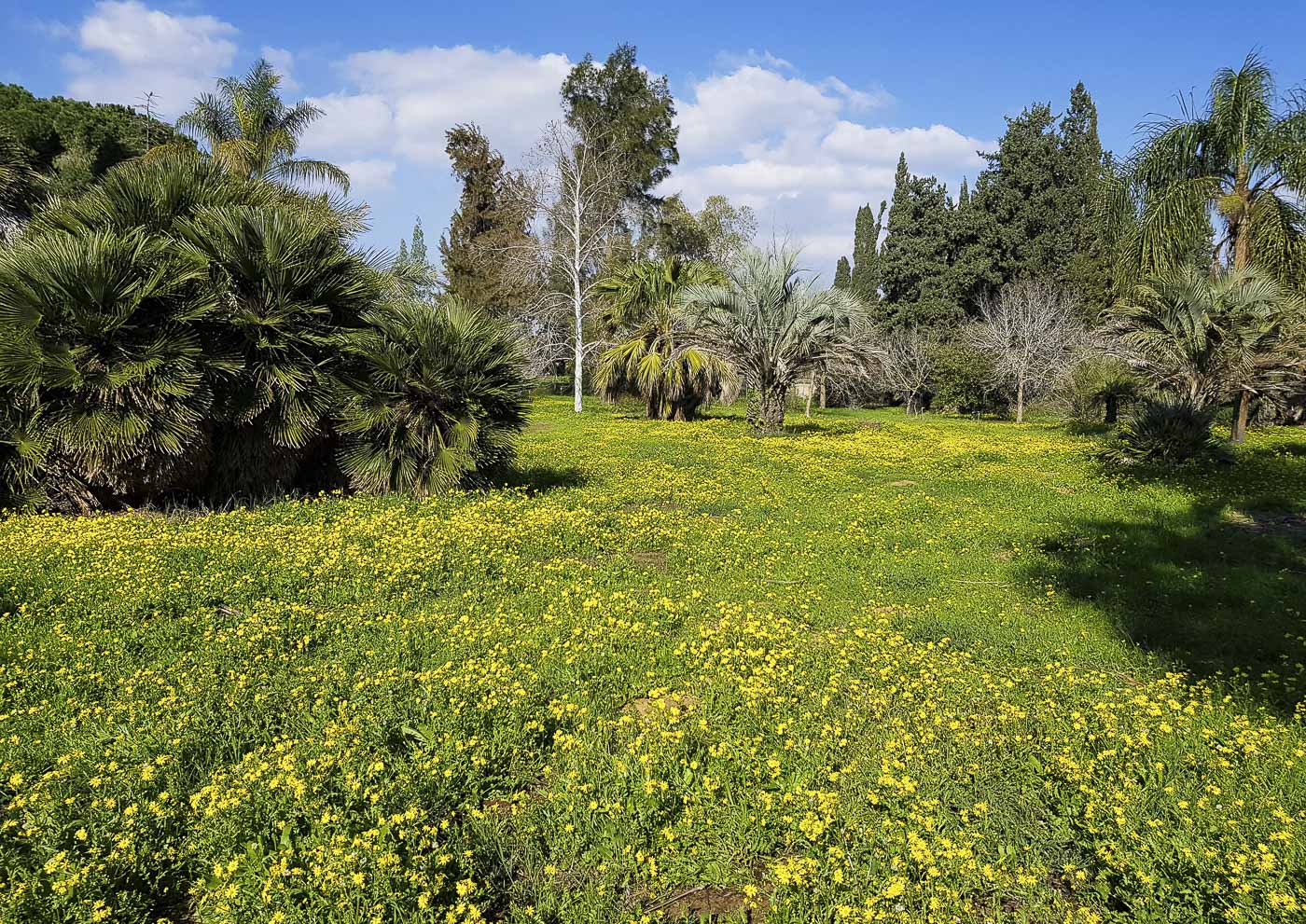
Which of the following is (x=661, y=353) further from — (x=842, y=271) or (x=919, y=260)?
(x=842, y=271)

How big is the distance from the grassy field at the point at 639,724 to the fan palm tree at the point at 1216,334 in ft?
30.1

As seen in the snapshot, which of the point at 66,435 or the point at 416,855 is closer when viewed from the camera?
the point at 416,855

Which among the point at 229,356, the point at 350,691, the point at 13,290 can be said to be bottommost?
the point at 350,691

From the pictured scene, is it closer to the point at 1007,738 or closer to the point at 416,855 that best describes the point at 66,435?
the point at 416,855

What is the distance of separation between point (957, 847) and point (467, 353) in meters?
8.60

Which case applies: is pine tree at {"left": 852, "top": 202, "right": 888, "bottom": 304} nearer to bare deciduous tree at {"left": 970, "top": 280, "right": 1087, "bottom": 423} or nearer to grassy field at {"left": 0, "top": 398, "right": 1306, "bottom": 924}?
bare deciduous tree at {"left": 970, "top": 280, "right": 1087, "bottom": 423}

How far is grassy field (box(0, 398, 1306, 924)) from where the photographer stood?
9.87ft

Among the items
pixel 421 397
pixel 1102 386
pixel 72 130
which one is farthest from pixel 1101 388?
pixel 72 130

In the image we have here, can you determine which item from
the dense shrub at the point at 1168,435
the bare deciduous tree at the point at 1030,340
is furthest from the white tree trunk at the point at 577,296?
the bare deciduous tree at the point at 1030,340

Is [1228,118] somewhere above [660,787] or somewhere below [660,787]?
above

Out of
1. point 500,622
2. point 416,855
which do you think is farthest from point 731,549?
point 416,855

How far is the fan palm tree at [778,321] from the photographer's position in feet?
66.9

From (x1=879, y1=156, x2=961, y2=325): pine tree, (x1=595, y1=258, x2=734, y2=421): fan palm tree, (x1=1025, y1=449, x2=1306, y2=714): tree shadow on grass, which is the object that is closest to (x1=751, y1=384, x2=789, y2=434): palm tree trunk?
(x1=595, y1=258, x2=734, y2=421): fan palm tree

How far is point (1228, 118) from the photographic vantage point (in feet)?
54.6
